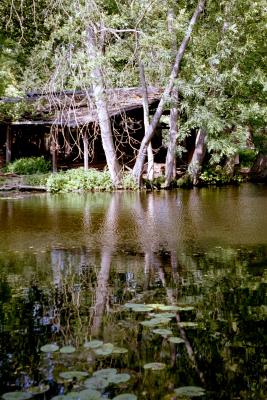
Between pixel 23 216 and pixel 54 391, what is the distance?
970 cm

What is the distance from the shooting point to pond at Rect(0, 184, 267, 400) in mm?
3359

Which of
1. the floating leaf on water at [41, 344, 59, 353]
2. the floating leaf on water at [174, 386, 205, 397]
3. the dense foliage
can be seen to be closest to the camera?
the floating leaf on water at [174, 386, 205, 397]

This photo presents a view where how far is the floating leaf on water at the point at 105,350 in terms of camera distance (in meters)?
3.76

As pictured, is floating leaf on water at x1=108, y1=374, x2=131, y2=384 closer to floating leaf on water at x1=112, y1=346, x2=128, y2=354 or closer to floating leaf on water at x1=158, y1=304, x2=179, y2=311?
floating leaf on water at x1=112, y1=346, x2=128, y2=354

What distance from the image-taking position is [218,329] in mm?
4344

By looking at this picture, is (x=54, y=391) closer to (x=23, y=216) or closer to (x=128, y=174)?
(x=23, y=216)

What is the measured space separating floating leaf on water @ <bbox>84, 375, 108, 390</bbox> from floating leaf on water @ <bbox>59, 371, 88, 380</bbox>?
0.27 ft

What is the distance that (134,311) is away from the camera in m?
4.85

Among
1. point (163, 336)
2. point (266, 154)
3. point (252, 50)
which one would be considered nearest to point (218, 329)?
point (163, 336)

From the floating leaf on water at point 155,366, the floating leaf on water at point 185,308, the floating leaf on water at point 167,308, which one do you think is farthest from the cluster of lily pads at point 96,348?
the floating leaf on water at point 185,308

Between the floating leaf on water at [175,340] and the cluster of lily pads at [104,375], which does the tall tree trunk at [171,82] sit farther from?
the floating leaf on water at [175,340]

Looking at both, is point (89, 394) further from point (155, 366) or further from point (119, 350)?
point (119, 350)

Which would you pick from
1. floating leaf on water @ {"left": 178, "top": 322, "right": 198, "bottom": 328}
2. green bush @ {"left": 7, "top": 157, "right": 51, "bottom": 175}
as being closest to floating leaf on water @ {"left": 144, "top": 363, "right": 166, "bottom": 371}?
floating leaf on water @ {"left": 178, "top": 322, "right": 198, "bottom": 328}

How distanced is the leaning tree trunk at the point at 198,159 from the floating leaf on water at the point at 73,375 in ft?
64.4
